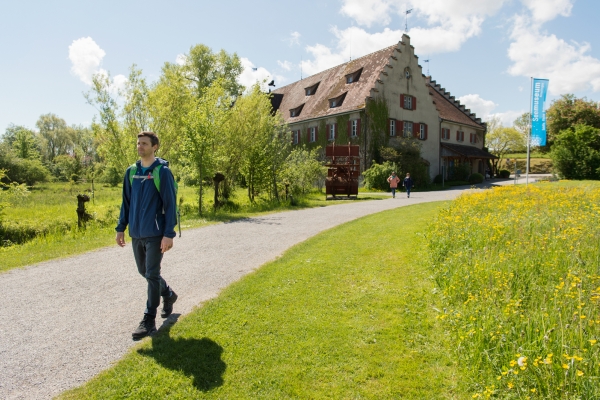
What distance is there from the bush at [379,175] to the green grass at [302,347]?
22995mm

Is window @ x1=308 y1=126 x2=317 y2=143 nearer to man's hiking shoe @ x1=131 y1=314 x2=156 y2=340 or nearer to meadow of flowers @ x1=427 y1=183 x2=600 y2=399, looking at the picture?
meadow of flowers @ x1=427 y1=183 x2=600 y2=399

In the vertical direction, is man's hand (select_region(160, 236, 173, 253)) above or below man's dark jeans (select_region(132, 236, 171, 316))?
above

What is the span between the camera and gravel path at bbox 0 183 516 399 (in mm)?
3791

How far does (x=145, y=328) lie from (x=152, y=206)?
58.0 inches

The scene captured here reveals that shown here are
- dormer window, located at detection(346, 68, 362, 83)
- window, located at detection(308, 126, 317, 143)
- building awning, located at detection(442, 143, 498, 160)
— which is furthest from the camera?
building awning, located at detection(442, 143, 498, 160)

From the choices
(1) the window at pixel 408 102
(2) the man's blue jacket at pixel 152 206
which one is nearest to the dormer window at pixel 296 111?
(1) the window at pixel 408 102

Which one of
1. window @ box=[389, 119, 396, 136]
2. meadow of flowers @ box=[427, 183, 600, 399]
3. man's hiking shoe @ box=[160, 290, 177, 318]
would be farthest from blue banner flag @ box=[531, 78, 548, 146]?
man's hiking shoe @ box=[160, 290, 177, 318]

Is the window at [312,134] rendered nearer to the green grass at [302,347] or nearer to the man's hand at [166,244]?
the green grass at [302,347]

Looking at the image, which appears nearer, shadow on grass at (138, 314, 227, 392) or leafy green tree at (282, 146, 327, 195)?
shadow on grass at (138, 314, 227, 392)

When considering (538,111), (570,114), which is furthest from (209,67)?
(570,114)

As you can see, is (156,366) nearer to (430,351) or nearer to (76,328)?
(76,328)

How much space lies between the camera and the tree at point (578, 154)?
112 feet

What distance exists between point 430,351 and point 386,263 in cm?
315

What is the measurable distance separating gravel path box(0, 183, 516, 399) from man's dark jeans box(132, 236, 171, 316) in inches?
20.0
